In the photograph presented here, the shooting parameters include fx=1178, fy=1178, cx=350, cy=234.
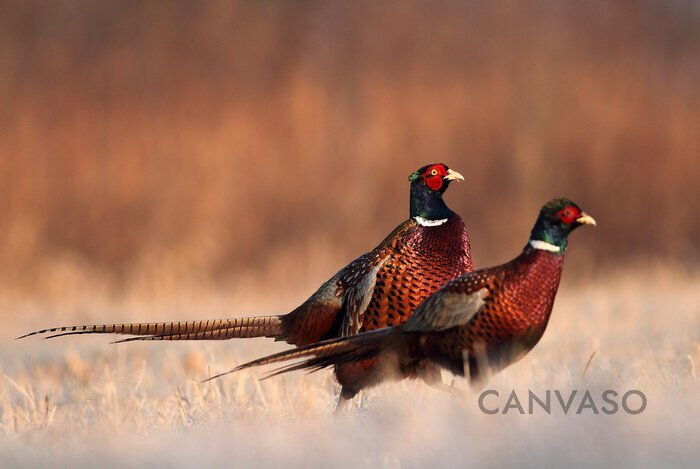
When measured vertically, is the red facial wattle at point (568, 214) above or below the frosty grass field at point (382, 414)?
above

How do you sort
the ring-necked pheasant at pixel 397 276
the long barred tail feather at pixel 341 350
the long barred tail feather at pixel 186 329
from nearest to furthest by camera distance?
the long barred tail feather at pixel 341 350 → the ring-necked pheasant at pixel 397 276 → the long barred tail feather at pixel 186 329

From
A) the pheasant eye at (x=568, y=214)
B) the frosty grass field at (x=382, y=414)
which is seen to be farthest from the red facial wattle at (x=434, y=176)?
the pheasant eye at (x=568, y=214)

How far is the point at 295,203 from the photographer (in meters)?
12.1

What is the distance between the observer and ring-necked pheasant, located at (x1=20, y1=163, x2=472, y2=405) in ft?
15.4

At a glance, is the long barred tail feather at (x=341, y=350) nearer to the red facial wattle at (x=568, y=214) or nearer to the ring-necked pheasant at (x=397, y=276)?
the ring-necked pheasant at (x=397, y=276)

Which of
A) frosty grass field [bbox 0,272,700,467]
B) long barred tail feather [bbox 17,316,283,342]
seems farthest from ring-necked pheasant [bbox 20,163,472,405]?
frosty grass field [bbox 0,272,700,467]

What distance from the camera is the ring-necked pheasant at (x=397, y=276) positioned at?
15.4 feet

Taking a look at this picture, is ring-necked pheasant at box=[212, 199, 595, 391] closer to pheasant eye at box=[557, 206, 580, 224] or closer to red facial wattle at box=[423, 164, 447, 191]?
pheasant eye at box=[557, 206, 580, 224]

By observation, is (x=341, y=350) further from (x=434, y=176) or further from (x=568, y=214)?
(x=434, y=176)

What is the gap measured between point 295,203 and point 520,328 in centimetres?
836

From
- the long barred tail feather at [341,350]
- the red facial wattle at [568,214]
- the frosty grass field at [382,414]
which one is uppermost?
the red facial wattle at [568,214]

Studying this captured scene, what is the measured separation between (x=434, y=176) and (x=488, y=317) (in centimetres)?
108

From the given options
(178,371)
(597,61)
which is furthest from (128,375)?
(597,61)

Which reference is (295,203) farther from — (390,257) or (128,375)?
(390,257)
